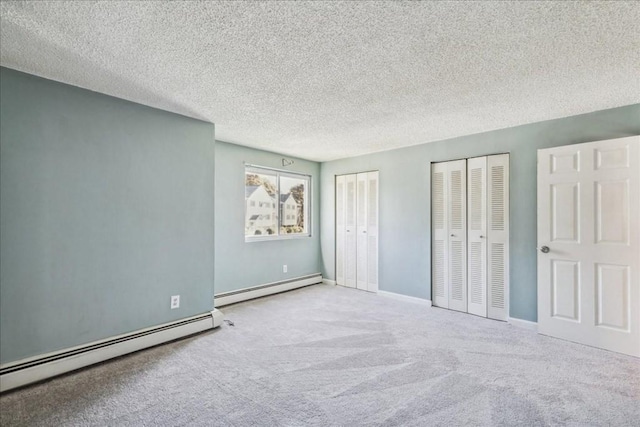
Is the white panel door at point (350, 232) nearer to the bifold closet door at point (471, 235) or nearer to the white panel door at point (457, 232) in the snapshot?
the bifold closet door at point (471, 235)

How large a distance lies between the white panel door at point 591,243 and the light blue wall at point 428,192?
0.78ft

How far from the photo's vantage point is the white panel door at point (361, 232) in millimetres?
5152

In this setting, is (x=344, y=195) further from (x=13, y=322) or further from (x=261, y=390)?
(x=13, y=322)

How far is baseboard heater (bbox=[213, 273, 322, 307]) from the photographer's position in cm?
423

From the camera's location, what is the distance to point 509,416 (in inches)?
75.2

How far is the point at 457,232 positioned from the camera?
4.09 meters

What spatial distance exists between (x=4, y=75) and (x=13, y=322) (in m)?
1.83

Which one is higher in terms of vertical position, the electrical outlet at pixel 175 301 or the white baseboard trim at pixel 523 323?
the electrical outlet at pixel 175 301

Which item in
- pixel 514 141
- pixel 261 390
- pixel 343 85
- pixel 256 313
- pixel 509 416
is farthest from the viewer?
pixel 256 313

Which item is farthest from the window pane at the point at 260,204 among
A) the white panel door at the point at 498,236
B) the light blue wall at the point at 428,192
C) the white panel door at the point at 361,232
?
the white panel door at the point at 498,236

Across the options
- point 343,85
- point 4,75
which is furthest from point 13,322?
point 343,85

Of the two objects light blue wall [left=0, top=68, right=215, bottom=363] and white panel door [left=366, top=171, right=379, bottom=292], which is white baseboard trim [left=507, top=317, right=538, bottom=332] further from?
light blue wall [left=0, top=68, right=215, bottom=363]

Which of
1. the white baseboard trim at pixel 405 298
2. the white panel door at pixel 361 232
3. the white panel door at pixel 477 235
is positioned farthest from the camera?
the white panel door at pixel 361 232

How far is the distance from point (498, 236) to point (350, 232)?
2.35 metres
